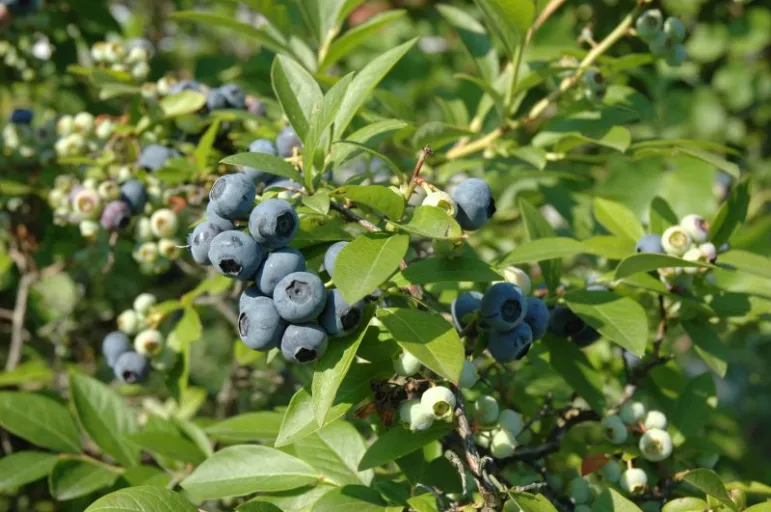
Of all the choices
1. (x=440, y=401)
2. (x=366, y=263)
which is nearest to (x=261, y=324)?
(x=366, y=263)

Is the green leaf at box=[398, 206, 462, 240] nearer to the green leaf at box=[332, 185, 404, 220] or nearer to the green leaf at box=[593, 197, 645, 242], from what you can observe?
the green leaf at box=[332, 185, 404, 220]

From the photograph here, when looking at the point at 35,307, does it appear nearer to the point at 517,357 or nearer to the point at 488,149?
the point at 488,149

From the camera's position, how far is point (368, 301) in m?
1.13

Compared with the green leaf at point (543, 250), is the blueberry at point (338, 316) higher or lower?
higher

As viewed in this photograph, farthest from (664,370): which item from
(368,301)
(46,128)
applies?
(46,128)

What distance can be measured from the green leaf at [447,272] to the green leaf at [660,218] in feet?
1.76

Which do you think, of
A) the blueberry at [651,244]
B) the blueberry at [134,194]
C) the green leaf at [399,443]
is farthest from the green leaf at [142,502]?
the blueberry at [651,244]

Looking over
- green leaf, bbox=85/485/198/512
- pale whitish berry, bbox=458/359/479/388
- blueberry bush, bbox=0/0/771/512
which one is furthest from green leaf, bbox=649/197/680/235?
green leaf, bbox=85/485/198/512

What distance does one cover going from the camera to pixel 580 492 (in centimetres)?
136

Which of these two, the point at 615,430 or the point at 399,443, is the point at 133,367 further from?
the point at 615,430

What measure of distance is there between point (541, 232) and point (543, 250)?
0.85ft

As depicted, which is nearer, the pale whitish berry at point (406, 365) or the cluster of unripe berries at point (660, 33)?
the pale whitish berry at point (406, 365)

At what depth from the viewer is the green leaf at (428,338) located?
39.0 inches

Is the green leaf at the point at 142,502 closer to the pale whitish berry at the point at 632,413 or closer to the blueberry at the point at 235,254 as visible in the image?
the blueberry at the point at 235,254
